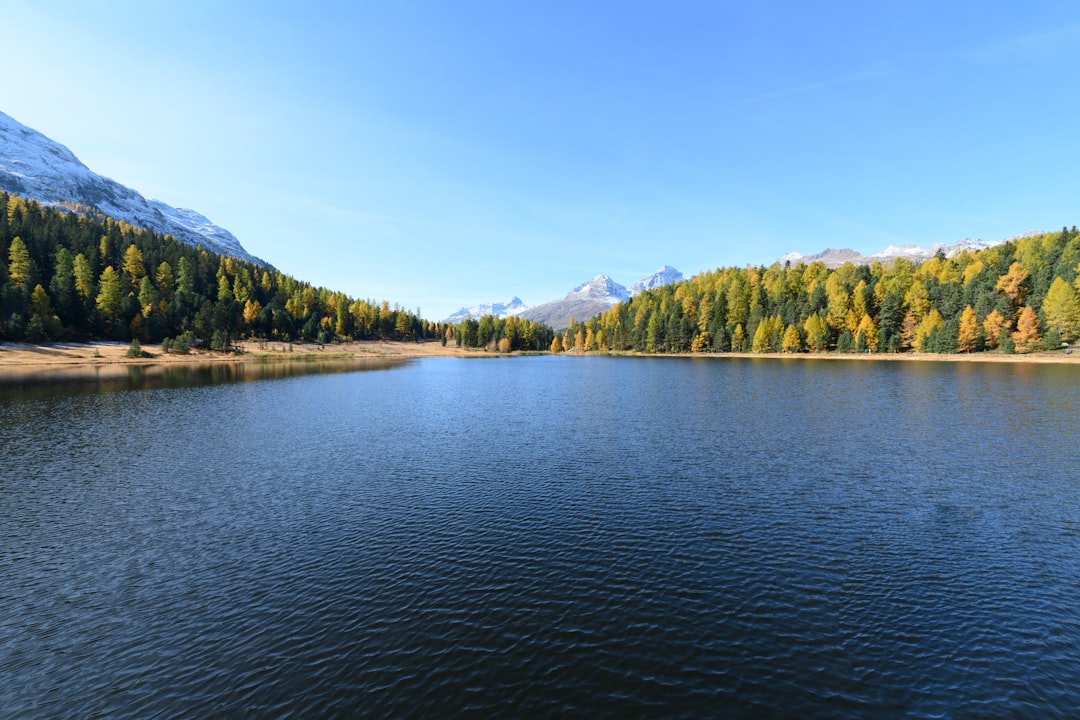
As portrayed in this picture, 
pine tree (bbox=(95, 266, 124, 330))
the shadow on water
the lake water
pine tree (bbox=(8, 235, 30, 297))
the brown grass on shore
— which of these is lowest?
the lake water

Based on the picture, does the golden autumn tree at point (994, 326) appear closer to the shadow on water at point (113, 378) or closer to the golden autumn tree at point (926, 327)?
the golden autumn tree at point (926, 327)

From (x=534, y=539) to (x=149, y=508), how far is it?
94.6ft

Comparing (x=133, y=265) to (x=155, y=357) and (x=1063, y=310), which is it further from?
(x=1063, y=310)

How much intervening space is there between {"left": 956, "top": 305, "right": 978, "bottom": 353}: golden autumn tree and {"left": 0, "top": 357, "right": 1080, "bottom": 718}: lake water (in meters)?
132

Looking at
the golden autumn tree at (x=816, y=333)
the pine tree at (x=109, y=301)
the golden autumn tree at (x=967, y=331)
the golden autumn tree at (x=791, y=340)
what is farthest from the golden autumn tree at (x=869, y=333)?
the pine tree at (x=109, y=301)

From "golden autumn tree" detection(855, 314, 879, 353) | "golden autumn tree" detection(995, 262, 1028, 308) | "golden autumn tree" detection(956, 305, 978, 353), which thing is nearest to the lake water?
"golden autumn tree" detection(956, 305, 978, 353)

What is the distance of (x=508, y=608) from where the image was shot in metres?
20.6

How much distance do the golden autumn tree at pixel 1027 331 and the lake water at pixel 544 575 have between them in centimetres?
13186

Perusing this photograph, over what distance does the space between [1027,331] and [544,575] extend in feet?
660

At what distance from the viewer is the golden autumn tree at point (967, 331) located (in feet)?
495

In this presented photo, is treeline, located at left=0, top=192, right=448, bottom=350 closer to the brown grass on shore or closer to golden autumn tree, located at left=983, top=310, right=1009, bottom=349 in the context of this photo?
the brown grass on shore

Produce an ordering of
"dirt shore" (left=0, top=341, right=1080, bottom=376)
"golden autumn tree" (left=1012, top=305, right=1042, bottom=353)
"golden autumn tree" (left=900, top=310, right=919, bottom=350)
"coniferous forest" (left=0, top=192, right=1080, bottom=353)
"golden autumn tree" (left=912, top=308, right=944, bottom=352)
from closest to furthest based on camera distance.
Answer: "dirt shore" (left=0, top=341, right=1080, bottom=376) < "golden autumn tree" (left=1012, top=305, right=1042, bottom=353) < "coniferous forest" (left=0, top=192, right=1080, bottom=353) < "golden autumn tree" (left=912, top=308, right=944, bottom=352) < "golden autumn tree" (left=900, top=310, right=919, bottom=350)

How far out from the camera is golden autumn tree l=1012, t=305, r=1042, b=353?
141m

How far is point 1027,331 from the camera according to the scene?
143 m
